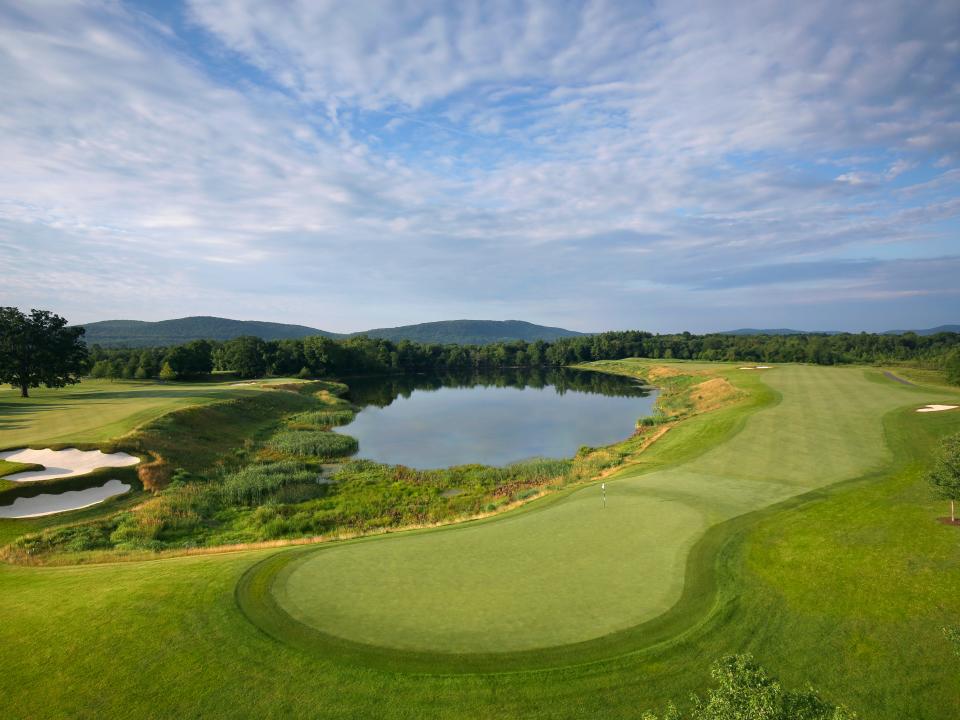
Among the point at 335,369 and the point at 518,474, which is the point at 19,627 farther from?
the point at 335,369

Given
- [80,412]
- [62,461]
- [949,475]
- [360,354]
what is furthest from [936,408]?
[360,354]

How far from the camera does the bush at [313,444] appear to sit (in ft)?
124

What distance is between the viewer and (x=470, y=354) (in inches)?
5817

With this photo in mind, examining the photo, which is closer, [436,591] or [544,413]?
[436,591]

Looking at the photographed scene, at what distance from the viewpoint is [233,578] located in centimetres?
1241

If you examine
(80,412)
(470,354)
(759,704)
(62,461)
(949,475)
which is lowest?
(62,461)

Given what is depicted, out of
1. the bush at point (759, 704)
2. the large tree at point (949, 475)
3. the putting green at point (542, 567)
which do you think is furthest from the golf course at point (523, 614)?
the bush at point (759, 704)

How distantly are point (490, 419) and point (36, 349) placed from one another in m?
40.2

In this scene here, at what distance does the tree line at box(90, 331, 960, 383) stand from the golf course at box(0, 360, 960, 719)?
44825 mm

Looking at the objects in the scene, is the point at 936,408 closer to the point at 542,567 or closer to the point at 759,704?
the point at 542,567

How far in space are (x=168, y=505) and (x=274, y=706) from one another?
18.7 m

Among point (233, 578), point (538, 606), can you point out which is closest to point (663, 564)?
point (538, 606)

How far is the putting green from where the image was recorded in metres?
10.2

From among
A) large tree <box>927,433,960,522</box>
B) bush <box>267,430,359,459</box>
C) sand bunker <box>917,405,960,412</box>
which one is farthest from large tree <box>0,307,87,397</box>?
sand bunker <box>917,405,960,412</box>
